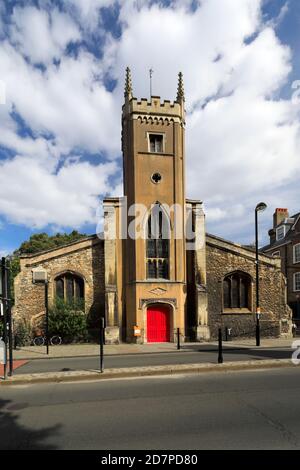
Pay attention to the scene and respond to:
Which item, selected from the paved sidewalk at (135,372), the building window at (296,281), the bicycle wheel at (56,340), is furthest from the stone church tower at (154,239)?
the building window at (296,281)

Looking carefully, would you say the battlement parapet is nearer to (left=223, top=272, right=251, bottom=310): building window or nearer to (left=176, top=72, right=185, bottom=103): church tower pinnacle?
(left=176, top=72, right=185, bottom=103): church tower pinnacle

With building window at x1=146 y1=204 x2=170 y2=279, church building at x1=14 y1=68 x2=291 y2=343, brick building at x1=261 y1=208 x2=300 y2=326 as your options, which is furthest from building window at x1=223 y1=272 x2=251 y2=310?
brick building at x1=261 y1=208 x2=300 y2=326

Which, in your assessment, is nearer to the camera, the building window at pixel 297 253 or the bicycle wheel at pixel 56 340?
the bicycle wheel at pixel 56 340

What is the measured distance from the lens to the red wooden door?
68.1 feet

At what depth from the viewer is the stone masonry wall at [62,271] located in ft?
70.8

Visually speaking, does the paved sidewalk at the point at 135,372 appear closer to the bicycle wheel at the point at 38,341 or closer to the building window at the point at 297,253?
the bicycle wheel at the point at 38,341

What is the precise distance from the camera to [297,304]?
37.8 metres

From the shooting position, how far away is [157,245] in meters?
21.7

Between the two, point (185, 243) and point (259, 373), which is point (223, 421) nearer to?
point (259, 373)

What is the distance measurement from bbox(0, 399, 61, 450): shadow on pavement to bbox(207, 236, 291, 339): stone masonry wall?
16.7 m

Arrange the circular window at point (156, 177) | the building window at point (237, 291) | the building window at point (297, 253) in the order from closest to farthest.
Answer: the circular window at point (156, 177) < the building window at point (237, 291) < the building window at point (297, 253)

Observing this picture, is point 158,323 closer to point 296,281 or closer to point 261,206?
point 261,206

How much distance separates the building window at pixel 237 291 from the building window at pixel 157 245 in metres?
4.24

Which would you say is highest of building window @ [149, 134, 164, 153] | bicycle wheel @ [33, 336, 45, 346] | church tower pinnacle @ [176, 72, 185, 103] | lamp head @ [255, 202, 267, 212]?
church tower pinnacle @ [176, 72, 185, 103]
